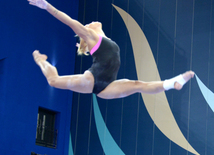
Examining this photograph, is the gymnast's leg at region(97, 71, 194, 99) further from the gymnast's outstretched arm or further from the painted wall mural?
the painted wall mural

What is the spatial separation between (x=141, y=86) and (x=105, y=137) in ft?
17.5

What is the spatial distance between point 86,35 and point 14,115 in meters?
4.75

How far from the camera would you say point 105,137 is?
8688mm

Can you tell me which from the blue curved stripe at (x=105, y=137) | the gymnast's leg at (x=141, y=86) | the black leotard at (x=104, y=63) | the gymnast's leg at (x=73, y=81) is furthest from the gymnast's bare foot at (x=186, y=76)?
the blue curved stripe at (x=105, y=137)

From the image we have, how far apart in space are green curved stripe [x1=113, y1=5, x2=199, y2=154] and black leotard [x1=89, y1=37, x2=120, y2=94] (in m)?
4.38

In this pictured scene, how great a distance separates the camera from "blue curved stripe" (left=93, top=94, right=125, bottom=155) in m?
8.48

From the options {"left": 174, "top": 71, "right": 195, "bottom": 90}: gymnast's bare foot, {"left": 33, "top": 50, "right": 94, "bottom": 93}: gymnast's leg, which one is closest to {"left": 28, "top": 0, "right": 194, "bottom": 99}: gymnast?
{"left": 33, "top": 50, "right": 94, "bottom": 93}: gymnast's leg

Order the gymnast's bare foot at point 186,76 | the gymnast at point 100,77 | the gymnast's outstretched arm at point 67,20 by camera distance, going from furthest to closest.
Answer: the gymnast at point 100,77 < the gymnast's outstretched arm at point 67,20 < the gymnast's bare foot at point 186,76

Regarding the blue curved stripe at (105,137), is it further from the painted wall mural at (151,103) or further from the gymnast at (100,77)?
the gymnast at (100,77)

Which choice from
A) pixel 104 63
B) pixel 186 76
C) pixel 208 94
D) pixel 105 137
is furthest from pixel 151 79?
pixel 186 76

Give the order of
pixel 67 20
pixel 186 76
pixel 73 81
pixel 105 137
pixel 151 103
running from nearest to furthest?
pixel 186 76 < pixel 67 20 < pixel 73 81 < pixel 151 103 < pixel 105 137

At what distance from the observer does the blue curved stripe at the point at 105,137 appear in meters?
8.48

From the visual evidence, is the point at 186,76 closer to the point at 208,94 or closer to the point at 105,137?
the point at 208,94

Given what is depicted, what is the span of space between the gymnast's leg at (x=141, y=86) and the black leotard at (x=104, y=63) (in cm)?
9
